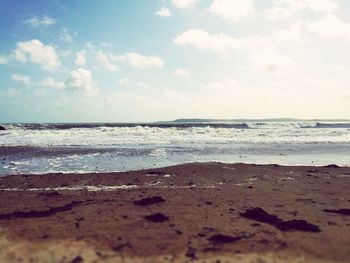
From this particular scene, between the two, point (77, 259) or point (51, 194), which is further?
point (51, 194)

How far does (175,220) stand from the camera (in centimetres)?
590

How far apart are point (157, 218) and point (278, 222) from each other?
1.93 metres

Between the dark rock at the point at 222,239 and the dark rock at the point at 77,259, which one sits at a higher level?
the dark rock at the point at 222,239

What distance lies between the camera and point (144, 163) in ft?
47.2

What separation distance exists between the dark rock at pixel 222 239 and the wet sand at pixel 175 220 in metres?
0.01

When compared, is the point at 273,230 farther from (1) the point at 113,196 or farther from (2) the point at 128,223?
(1) the point at 113,196

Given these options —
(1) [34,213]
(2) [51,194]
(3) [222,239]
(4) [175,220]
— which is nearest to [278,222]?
(3) [222,239]

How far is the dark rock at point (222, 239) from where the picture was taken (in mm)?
4978

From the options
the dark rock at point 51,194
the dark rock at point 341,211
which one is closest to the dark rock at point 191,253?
the dark rock at point 341,211

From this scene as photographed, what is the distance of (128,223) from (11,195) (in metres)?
3.73

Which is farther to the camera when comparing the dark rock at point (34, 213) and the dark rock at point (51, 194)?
the dark rock at point (51, 194)

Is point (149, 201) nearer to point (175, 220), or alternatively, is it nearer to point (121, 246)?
point (175, 220)

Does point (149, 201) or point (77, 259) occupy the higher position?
point (149, 201)

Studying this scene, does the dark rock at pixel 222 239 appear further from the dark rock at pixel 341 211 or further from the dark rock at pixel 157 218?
the dark rock at pixel 341 211
